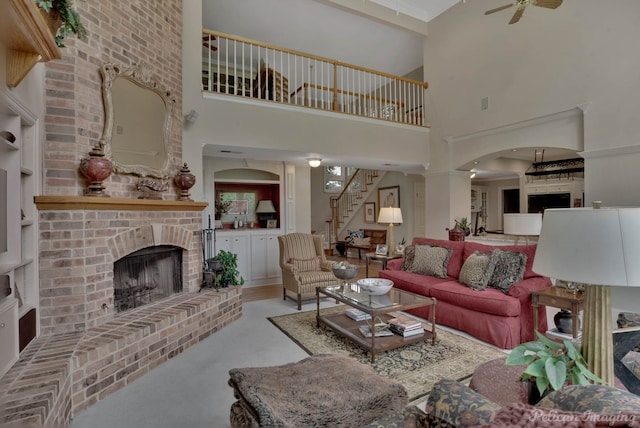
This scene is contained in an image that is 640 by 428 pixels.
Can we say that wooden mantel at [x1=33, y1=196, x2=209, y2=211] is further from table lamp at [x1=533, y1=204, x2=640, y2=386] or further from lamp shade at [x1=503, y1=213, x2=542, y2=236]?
lamp shade at [x1=503, y1=213, x2=542, y2=236]

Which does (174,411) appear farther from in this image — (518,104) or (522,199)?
(522,199)

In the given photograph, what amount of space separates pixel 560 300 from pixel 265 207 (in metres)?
4.87

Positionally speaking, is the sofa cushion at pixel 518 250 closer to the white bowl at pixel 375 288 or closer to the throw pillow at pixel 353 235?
the white bowl at pixel 375 288

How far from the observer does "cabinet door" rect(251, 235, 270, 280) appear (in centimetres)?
599

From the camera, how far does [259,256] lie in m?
6.04

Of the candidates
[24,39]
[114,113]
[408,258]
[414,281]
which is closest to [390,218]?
[408,258]

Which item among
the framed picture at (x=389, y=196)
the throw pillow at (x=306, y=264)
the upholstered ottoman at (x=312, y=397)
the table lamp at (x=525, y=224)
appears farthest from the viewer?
the framed picture at (x=389, y=196)

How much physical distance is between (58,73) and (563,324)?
4.84m

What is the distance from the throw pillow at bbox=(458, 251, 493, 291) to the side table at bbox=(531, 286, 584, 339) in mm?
492

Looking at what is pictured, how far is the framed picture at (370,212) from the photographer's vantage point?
963cm

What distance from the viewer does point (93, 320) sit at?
275 cm

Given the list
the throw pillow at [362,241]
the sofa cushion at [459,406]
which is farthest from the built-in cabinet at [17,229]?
the throw pillow at [362,241]

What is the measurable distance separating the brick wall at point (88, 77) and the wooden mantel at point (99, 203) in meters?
0.14

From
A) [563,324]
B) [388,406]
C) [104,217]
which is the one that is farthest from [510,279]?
[104,217]
